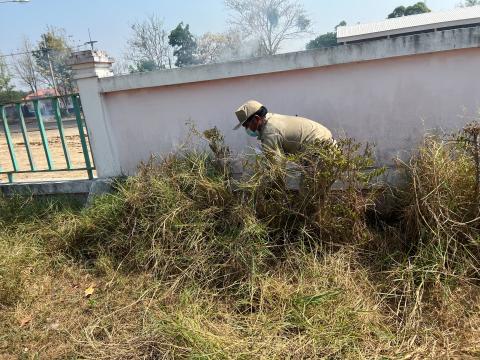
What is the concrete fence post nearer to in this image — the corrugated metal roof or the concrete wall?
the concrete wall

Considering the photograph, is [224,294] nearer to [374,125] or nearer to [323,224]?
[323,224]

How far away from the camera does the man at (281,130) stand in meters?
3.57

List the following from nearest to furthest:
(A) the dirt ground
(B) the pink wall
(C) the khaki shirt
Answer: (C) the khaki shirt, (B) the pink wall, (A) the dirt ground

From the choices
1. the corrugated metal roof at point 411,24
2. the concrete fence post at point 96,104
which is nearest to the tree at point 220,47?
the corrugated metal roof at point 411,24

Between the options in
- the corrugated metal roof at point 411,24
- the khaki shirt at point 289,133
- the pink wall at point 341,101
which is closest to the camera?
the khaki shirt at point 289,133

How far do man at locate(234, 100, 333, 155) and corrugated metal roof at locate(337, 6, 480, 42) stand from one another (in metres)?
21.1

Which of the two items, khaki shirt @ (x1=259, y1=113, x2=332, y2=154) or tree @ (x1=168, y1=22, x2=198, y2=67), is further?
tree @ (x1=168, y1=22, x2=198, y2=67)

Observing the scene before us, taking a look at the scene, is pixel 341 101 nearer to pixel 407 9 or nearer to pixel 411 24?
pixel 411 24

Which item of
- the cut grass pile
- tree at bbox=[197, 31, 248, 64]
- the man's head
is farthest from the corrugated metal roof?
the cut grass pile

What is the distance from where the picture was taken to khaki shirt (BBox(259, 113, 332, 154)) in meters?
3.57

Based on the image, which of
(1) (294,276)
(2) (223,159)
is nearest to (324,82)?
(2) (223,159)

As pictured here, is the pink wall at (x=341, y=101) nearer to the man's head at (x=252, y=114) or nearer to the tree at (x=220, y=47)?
the man's head at (x=252, y=114)

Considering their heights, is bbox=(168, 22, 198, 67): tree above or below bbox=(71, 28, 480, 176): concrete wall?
above

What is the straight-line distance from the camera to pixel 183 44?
133ft
